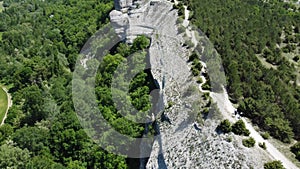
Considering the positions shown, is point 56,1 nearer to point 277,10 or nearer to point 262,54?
point 277,10

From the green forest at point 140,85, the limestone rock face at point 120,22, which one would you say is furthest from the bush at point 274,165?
the limestone rock face at point 120,22

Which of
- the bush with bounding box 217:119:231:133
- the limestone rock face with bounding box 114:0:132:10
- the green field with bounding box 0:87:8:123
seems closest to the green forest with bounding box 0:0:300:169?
the green field with bounding box 0:87:8:123

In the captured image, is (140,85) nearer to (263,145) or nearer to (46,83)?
(263,145)

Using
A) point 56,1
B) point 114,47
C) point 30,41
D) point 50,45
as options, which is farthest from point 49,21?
point 114,47

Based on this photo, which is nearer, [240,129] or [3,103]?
[240,129]

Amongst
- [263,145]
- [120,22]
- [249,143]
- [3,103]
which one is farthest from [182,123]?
[3,103]

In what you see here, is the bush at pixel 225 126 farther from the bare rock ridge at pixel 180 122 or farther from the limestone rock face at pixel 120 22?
the limestone rock face at pixel 120 22

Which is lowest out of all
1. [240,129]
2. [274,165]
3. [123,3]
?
[274,165]

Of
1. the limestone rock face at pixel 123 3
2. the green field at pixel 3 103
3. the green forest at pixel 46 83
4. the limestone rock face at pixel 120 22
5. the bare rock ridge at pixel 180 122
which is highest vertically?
the limestone rock face at pixel 123 3
